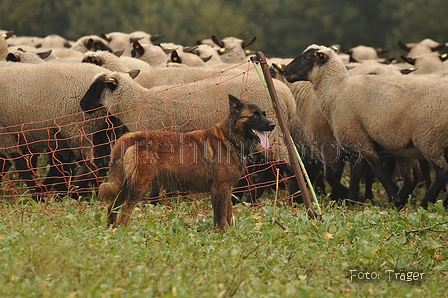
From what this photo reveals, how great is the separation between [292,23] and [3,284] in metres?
31.7

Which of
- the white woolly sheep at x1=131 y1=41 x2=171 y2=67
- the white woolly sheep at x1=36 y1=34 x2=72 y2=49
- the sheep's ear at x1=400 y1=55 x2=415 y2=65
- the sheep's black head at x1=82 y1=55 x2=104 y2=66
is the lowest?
the sheep's ear at x1=400 y1=55 x2=415 y2=65

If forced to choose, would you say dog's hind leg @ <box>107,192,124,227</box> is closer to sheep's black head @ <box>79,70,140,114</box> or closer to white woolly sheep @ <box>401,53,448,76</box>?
sheep's black head @ <box>79,70,140,114</box>

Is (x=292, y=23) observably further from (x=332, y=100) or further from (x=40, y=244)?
(x=40, y=244)

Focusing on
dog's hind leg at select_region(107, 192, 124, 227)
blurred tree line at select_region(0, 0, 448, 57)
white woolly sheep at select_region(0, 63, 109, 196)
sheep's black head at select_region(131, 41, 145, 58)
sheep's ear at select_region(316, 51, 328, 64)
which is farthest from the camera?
blurred tree line at select_region(0, 0, 448, 57)

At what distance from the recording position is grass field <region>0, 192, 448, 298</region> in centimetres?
505

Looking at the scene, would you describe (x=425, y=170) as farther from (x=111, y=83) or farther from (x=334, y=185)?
(x=111, y=83)

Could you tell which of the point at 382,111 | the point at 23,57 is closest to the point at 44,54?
the point at 23,57

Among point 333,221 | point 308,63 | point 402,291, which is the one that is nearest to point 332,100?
point 308,63

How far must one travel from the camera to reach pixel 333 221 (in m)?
7.37

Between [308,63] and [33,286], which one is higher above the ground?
[308,63]

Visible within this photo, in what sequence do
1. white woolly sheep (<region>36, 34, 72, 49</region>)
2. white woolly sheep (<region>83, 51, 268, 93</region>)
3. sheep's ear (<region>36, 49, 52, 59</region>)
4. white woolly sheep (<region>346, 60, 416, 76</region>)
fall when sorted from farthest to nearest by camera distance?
1. white woolly sheep (<region>36, 34, 72, 49</region>)
2. sheep's ear (<region>36, 49, 52, 59</region>)
3. white woolly sheep (<region>346, 60, 416, 76</region>)
4. white woolly sheep (<region>83, 51, 268, 93</region>)

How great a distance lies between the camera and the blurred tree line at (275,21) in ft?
111

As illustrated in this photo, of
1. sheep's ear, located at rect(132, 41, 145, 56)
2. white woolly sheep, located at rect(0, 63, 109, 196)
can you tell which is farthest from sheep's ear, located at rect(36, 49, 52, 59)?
white woolly sheep, located at rect(0, 63, 109, 196)

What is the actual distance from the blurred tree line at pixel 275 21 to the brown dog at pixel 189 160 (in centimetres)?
2665
